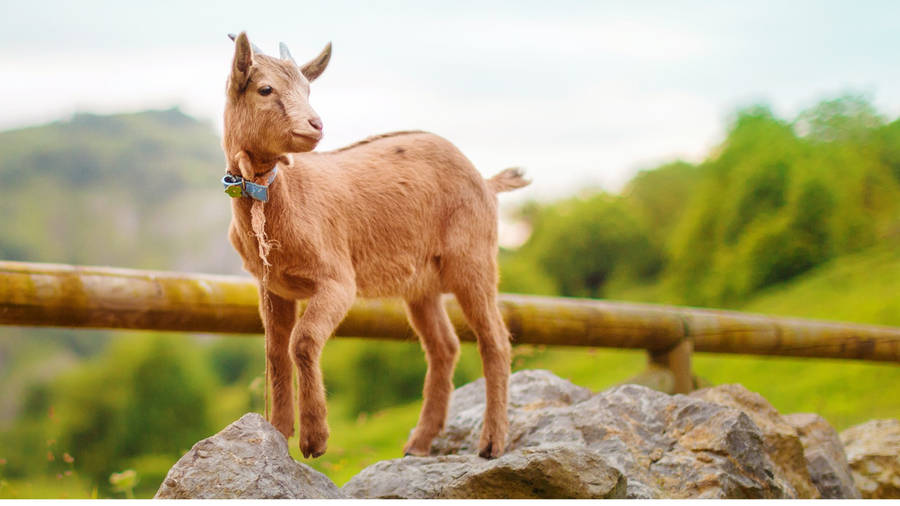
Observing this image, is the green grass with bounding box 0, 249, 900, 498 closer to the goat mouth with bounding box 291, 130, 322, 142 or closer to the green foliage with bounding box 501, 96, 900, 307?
the green foliage with bounding box 501, 96, 900, 307

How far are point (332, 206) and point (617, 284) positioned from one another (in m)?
16.0

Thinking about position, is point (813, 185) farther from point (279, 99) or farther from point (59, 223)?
point (59, 223)

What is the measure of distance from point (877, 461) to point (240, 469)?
140 inches

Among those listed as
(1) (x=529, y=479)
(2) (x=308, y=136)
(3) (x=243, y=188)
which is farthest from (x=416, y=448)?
(2) (x=308, y=136)

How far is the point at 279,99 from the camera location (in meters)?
2.04

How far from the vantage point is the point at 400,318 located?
3715 mm

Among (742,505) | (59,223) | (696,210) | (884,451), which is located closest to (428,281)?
(742,505)

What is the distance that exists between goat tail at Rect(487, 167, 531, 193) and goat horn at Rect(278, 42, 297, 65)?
108 centimetres

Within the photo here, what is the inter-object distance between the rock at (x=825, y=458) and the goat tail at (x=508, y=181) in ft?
6.12

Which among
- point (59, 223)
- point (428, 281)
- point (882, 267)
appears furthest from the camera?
point (59, 223)

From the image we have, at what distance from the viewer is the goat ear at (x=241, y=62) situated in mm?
1994

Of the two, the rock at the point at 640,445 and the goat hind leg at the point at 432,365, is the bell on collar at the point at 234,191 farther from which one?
the rock at the point at 640,445

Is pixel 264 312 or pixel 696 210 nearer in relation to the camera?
pixel 264 312

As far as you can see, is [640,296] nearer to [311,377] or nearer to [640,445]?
[640,445]
